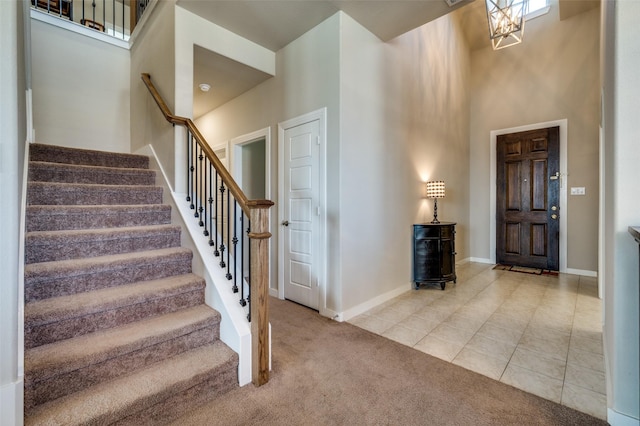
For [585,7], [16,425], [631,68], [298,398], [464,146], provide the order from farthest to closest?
[464,146]
[585,7]
[298,398]
[631,68]
[16,425]

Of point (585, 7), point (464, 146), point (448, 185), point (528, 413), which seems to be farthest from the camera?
point (464, 146)

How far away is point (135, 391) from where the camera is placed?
1444mm

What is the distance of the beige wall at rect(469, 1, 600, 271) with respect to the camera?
4.38 meters

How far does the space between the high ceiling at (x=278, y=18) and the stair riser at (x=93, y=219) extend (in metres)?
1.81

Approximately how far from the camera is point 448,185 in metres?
A: 4.83

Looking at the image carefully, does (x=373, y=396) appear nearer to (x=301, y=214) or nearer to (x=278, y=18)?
(x=301, y=214)

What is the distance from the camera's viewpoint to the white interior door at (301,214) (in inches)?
121

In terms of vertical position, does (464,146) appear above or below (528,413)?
above

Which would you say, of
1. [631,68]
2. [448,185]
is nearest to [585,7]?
[448,185]

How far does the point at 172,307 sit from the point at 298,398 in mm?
1027

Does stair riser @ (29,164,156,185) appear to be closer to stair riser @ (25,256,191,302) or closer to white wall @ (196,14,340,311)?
stair riser @ (25,256,191,302)

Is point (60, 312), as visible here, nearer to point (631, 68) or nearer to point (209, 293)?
point (209, 293)

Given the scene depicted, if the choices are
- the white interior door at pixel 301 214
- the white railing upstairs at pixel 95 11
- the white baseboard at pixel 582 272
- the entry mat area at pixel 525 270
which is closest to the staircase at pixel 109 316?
the white interior door at pixel 301 214

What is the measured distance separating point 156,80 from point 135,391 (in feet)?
10.3
